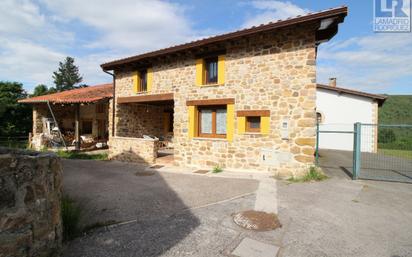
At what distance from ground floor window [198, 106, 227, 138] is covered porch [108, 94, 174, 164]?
171 cm

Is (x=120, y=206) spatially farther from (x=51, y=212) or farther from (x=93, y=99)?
(x=93, y=99)

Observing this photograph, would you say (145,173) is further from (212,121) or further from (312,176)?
(312,176)

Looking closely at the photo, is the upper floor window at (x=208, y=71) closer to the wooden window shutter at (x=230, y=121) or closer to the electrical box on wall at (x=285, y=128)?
the wooden window shutter at (x=230, y=121)

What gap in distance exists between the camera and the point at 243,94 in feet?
26.2

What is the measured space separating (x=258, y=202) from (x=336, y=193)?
222 cm

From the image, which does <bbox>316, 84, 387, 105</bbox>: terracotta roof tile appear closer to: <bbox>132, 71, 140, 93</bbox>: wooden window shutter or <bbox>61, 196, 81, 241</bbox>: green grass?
<bbox>132, 71, 140, 93</bbox>: wooden window shutter

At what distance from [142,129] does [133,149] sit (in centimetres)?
297

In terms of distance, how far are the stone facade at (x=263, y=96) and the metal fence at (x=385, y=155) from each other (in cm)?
180

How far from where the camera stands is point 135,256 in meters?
2.85

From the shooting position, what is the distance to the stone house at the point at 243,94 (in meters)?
7.00

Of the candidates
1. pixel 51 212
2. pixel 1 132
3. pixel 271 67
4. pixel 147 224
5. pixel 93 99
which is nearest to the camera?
pixel 51 212

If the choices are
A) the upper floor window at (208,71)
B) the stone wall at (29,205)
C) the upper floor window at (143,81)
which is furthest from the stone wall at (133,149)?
the stone wall at (29,205)

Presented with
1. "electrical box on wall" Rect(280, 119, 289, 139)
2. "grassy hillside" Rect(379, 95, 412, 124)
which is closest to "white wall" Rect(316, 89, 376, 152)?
"electrical box on wall" Rect(280, 119, 289, 139)

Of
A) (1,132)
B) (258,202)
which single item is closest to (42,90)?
(1,132)
